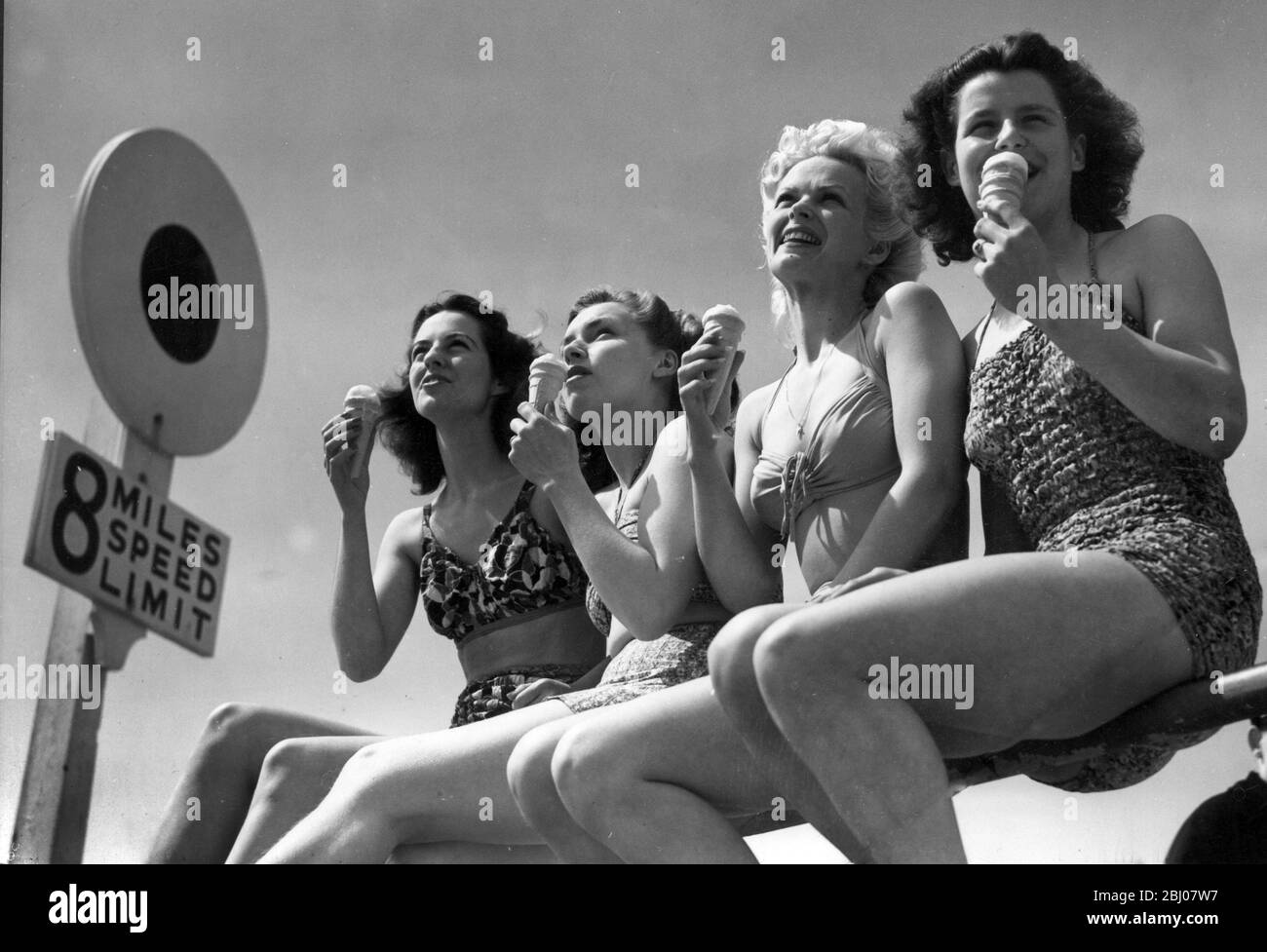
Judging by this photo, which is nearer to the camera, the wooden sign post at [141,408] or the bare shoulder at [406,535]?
the wooden sign post at [141,408]

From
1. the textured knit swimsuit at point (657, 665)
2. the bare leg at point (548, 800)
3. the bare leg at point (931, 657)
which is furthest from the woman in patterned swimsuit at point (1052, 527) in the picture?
the textured knit swimsuit at point (657, 665)

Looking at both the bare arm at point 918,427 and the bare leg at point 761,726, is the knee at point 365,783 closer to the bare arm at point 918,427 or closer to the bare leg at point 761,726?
the bare leg at point 761,726

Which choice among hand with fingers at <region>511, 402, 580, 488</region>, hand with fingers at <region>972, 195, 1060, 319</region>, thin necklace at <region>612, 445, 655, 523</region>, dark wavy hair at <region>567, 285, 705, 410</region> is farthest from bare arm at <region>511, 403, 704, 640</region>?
hand with fingers at <region>972, 195, 1060, 319</region>

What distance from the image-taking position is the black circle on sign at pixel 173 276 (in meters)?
3.29

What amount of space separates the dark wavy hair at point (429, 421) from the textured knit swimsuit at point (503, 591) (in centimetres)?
26

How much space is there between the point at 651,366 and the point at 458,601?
1.73ft

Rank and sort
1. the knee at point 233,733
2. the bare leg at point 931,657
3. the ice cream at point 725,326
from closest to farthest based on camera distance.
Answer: the bare leg at point 931,657, the ice cream at point 725,326, the knee at point 233,733

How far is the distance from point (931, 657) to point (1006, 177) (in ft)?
2.16

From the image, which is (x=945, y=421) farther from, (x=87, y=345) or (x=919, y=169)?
(x=87, y=345)

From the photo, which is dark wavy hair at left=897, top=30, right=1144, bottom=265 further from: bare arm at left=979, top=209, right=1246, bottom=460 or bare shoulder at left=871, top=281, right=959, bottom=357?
bare arm at left=979, top=209, right=1246, bottom=460

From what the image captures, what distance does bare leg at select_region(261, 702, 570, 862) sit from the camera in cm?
243

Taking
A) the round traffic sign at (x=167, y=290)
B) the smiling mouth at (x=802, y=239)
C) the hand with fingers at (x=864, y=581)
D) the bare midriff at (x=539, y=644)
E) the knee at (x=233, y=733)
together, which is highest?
the round traffic sign at (x=167, y=290)

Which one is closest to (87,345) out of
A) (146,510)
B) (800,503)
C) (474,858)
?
(146,510)

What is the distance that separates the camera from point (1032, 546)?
216 centimetres
